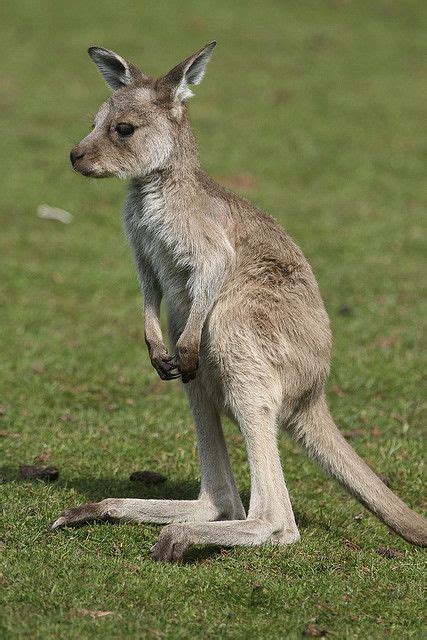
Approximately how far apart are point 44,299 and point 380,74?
10.3m

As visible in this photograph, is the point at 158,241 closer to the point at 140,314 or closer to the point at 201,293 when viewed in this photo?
the point at 201,293

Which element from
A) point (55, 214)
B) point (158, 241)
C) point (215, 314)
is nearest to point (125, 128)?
point (158, 241)

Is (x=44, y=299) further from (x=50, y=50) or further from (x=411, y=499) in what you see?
(x=50, y=50)

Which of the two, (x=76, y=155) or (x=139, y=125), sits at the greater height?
(x=139, y=125)

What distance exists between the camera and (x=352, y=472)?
16.2 ft

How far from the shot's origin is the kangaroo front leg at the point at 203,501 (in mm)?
4836

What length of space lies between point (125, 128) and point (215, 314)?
0.99 metres

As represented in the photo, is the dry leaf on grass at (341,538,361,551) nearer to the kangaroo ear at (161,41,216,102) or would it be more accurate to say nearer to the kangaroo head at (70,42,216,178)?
the kangaroo head at (70,42,216,178)

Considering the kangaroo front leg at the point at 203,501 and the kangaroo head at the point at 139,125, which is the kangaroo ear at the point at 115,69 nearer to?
the kangaroo head at the point at 139,125

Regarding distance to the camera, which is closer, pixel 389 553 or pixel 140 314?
pixel 389 553

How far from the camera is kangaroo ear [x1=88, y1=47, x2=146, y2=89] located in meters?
5.05

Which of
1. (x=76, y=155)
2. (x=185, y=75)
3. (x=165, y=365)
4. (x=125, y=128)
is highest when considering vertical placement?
(x=185, y=75)

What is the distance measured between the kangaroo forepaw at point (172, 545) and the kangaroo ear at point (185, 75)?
2.08 meters

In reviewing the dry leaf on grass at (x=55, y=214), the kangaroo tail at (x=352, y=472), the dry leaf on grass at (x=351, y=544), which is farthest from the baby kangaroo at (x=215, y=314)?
the dry leaf on grass at (x=55, y=214)
